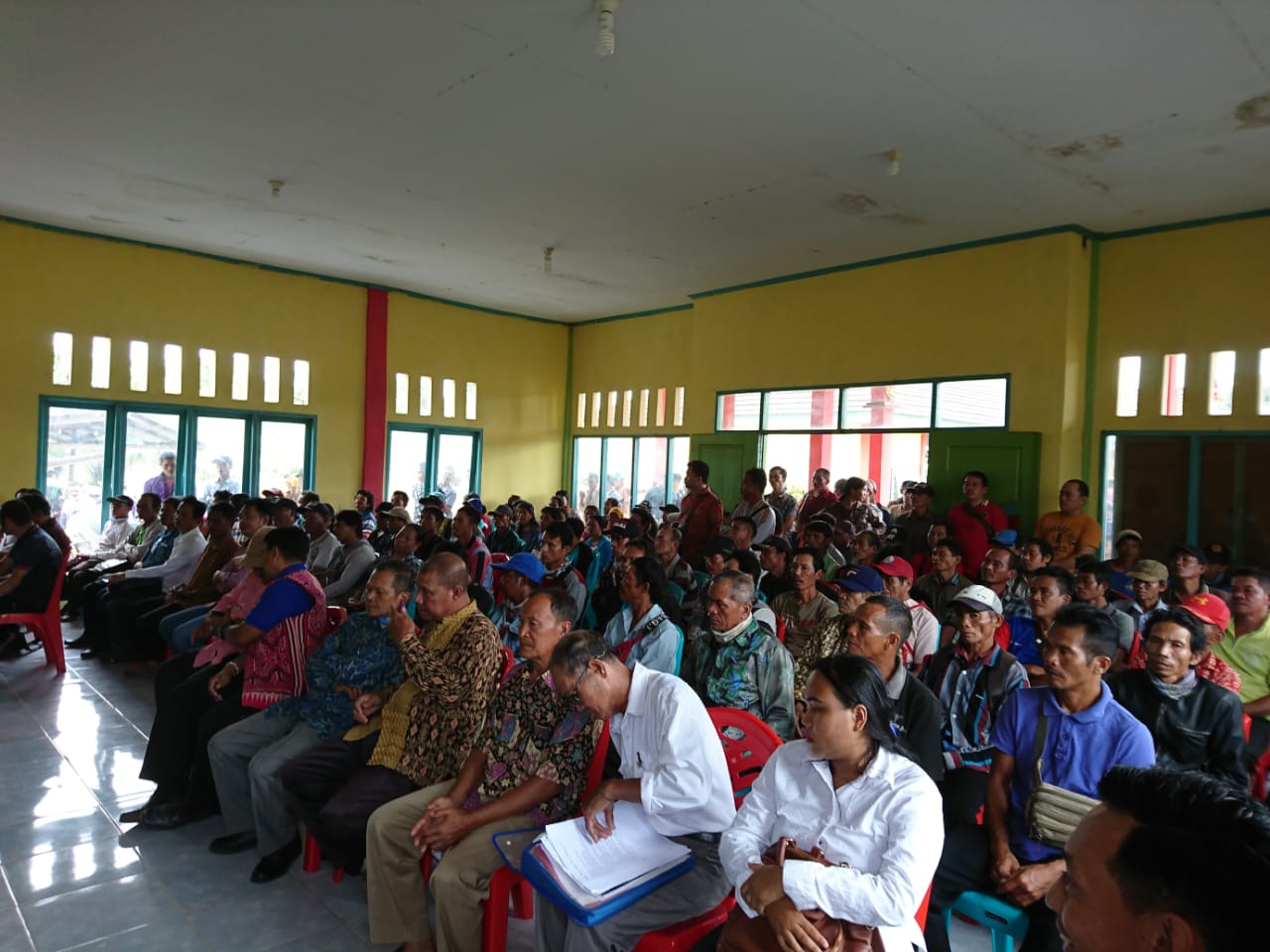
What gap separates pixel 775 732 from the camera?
277 centimetres

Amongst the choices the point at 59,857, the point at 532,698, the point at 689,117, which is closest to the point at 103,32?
the point at 689,117

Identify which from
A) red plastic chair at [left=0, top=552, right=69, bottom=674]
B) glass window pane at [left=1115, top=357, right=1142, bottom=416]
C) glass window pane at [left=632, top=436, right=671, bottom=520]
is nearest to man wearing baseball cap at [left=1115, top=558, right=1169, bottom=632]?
glass window pane at [left=1115, top=357, right=1142, bottom=416]

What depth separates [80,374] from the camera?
8.91 m

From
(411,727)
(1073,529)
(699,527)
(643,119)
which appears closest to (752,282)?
(699,527)

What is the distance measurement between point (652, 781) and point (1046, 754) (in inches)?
45.0

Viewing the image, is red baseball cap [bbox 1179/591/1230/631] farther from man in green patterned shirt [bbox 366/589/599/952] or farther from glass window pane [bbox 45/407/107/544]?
glass window pane [bbox 45/407/107/544]

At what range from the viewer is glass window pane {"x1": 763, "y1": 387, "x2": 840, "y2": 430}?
29.1 feet

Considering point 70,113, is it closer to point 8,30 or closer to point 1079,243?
point 8,30

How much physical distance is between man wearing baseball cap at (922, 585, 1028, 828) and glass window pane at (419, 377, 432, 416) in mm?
9674

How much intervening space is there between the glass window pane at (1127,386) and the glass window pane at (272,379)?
9.42 metres

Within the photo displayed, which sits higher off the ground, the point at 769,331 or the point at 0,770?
the point at 769,331

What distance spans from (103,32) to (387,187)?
262 cm

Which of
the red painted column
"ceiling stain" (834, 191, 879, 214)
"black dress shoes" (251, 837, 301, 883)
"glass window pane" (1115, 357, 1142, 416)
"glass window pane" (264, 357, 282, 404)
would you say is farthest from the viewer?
the red painted column

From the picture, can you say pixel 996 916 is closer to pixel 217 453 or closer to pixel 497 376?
pixel 217 453
